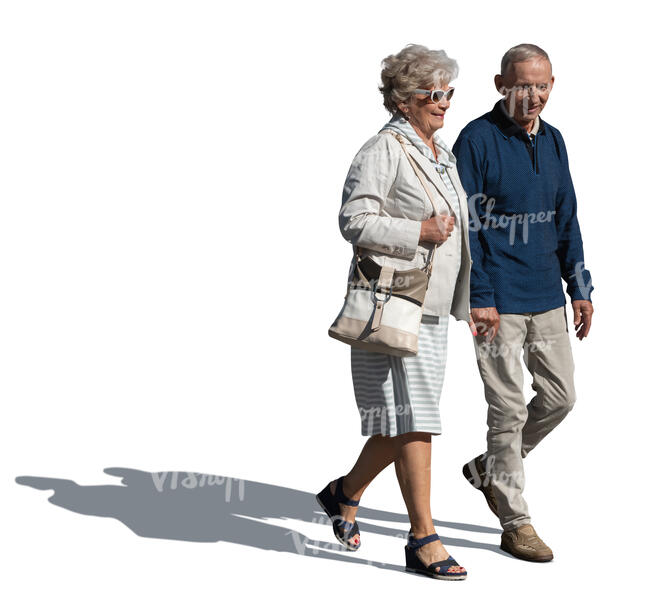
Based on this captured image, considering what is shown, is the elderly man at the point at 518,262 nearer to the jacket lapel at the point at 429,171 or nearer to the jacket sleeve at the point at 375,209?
the jacket lapel at the point at 429,171

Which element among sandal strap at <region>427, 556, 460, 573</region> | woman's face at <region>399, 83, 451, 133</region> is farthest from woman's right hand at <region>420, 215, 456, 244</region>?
sandal strap at <region>427, 556, 460, 573</region>

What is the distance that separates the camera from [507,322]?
26.7 feet

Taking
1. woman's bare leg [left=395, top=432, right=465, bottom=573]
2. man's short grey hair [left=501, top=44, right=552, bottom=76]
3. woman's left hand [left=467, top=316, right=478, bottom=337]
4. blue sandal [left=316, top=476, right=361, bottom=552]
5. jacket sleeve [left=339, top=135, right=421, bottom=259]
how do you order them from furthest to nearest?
blue sandal [left=316, top=476, right=361, bottom=552]
man's short grey hair [left=501, top=44, right=552, bottom=76]
woman's left hand [left=467, top=316, right=478, bottom=337]
woman's bare leg [left=395, top=432, right=465, bottom=573]
jacket sleeve [left=339, top=135, right=421, bottom=259]

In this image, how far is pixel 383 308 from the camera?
292 inches

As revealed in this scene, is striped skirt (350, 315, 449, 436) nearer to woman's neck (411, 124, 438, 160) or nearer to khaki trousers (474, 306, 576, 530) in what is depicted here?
khaki trousers (474, 306, 576, 530)

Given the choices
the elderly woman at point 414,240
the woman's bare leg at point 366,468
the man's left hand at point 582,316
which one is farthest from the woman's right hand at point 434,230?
the man's left hand at point 582,316

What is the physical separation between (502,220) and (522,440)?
1490mm

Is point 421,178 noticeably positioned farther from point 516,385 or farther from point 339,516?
Result: point 339,516

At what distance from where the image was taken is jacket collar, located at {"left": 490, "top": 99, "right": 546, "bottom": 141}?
8148 millimetres

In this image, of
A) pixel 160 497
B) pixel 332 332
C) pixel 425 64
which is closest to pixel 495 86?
pixel 425 64

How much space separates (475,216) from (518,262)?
0.39m

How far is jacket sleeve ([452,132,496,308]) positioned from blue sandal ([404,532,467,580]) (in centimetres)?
140

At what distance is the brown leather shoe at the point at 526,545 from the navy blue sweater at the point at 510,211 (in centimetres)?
133

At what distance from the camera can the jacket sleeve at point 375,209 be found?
741 centimetres
